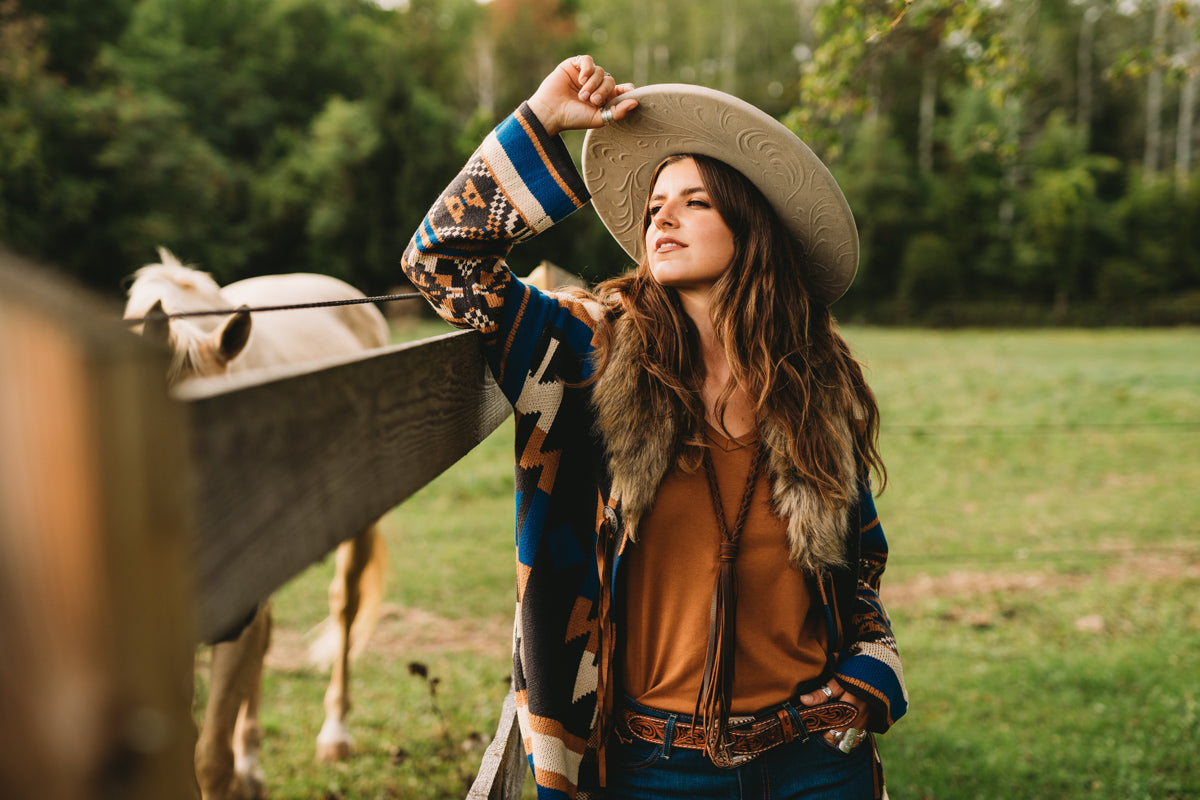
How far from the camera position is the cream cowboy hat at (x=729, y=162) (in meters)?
1.70

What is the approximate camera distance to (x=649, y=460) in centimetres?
162

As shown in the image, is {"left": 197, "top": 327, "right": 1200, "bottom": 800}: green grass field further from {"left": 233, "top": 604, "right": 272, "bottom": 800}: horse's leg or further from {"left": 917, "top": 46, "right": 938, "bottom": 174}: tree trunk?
{"left": 917, "top": 46, "right": 938, "bottom": 174}: tree trunk

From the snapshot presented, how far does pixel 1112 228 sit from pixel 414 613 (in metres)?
41.4

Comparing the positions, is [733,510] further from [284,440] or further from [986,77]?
[986,77]

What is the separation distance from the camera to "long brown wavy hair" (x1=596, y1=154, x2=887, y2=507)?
1.72m

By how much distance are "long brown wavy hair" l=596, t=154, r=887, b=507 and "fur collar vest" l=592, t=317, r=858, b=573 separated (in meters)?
0.03

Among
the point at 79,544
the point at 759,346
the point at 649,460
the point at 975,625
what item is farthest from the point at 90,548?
the point at 975,625

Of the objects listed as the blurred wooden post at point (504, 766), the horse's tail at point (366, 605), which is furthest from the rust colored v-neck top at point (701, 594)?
the horse's tail at point (366, 605)

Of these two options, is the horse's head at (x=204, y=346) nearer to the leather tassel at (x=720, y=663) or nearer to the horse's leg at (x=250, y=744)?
the horse's leg at (x=250, y=744)

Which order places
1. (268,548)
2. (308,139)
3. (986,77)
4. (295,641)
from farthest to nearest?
(308,139)
(295,641)
(986,77)
(268,548)

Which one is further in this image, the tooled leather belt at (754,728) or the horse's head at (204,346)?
the horse's head at (204,346)

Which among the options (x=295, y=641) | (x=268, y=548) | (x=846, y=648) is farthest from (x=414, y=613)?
(x=268, y=548)

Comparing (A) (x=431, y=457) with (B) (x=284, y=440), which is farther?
(A) (x=431, y=457)

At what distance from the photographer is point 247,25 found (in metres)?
37.5
